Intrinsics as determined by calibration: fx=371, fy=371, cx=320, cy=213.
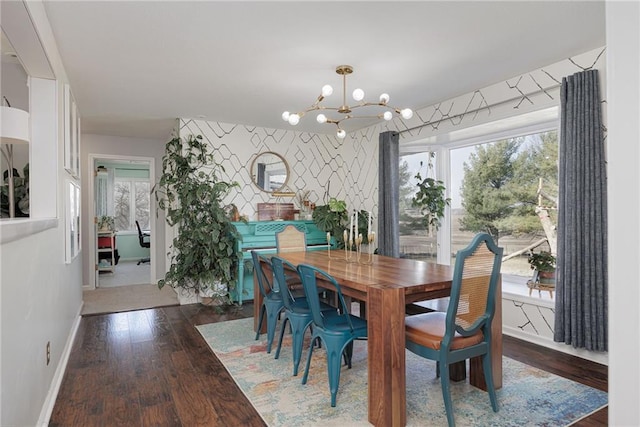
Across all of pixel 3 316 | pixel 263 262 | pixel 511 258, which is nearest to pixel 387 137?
pixel 511 258

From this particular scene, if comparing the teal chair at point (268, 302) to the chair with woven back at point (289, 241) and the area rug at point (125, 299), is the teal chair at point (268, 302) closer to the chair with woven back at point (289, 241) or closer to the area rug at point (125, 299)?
the chair with woven back at point (289, 241)

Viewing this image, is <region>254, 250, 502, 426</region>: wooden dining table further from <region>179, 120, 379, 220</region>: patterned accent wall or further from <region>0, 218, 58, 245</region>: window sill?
<region>179, 120, 379, 220</region>: patterned accent wall

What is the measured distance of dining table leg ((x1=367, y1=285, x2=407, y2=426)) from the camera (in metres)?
1.91

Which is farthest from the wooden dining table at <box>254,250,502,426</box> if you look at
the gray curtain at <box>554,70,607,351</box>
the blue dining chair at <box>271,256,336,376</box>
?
the gray curtain at <box>554,70,607,351</box>

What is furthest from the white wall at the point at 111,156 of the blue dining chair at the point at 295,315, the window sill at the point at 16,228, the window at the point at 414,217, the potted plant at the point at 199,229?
the window sill at the point at 16,228

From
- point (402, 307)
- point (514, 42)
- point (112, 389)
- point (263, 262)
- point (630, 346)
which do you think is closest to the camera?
point (630, 346)

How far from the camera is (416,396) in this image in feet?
7.51

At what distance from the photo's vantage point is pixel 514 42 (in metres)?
2.64

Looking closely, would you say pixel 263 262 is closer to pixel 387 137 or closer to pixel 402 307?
pixel 402 307

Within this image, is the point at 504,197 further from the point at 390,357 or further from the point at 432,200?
the point at 390,357

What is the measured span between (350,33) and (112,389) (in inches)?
111

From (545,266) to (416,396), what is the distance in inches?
74.2

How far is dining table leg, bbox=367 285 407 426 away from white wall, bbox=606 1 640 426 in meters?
0.93

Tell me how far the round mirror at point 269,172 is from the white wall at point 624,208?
4.42 m
